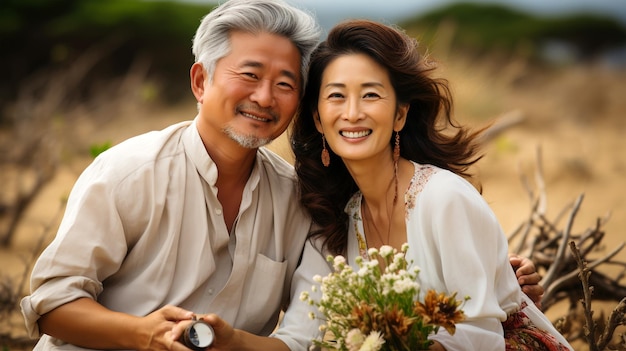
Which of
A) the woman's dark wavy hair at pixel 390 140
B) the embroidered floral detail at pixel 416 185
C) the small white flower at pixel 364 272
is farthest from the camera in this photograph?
the woman's dark wavy hair at pixel 390 140

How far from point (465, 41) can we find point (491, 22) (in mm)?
2888

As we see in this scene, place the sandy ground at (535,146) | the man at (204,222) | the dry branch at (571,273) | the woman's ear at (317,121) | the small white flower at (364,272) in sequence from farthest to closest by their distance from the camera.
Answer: the sandy ground at (535,146) → the dry branch at (571,273) → the woman's ear at (317,121) → the man at (204,222) → the small white flower at (364,272)

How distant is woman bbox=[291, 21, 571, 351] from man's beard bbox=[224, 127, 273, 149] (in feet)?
0.99

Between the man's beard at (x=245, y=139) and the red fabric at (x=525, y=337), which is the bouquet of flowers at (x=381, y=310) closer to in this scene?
the red fabric at (x=525, y=337)

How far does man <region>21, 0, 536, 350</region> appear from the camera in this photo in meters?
3.38

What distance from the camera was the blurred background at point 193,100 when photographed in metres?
9.11

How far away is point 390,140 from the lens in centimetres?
381

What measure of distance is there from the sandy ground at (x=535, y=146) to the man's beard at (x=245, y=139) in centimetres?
144

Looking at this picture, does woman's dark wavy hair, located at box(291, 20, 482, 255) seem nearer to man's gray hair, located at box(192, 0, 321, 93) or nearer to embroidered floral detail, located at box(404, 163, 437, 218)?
man's gray hair, located at box(192, 0, 321, 93)

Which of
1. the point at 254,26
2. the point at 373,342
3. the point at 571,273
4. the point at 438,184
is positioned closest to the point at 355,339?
the point at 373,342

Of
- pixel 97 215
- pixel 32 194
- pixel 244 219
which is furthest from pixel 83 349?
pixel 32 194

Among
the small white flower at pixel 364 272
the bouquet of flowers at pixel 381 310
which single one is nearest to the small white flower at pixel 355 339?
the bouquet of flowers at pixel 381 310

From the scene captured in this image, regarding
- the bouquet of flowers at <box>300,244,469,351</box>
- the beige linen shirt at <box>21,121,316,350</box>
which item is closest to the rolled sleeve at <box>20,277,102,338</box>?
the beige linen shirt at <box>21,121,316,350</box>

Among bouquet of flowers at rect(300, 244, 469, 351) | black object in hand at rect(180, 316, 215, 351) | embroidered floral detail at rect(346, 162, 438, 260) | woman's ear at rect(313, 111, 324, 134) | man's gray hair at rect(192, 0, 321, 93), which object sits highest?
man's gray hair at rect(192, 0, 321, 93)
